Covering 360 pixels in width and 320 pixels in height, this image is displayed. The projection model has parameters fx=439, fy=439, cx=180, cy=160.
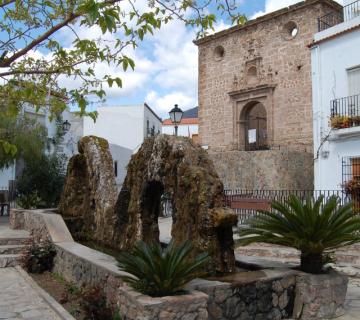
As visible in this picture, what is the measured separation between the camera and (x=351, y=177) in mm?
13180

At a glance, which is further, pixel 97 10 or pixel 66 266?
pixel 66 266

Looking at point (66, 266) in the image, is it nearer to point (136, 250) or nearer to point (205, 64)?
point (136, 250)

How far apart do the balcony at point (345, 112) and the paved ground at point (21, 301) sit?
1015cm

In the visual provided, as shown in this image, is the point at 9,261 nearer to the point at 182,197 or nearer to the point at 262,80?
the point at 182,197

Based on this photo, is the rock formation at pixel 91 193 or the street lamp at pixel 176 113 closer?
the rock formation at pixel 91 193

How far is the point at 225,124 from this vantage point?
23.1 m

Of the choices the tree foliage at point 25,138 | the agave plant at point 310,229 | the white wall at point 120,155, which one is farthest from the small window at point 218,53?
the agave plant at point 310,229

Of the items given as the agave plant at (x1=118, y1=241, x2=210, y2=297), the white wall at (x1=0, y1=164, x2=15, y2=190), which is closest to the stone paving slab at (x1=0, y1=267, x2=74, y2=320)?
the agave plant at (x1=118, y1=241, x2=210, y2=297)

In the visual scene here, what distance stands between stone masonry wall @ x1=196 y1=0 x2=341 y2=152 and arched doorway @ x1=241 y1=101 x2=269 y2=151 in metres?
0.30

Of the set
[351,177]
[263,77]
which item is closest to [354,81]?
[351,177]

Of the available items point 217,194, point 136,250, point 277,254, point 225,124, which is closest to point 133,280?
point 136,250

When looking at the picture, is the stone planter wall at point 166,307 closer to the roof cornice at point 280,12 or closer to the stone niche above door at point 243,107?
the roof cornice at point 280,12

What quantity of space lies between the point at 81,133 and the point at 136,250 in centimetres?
3193

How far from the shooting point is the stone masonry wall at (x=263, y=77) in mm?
19312
